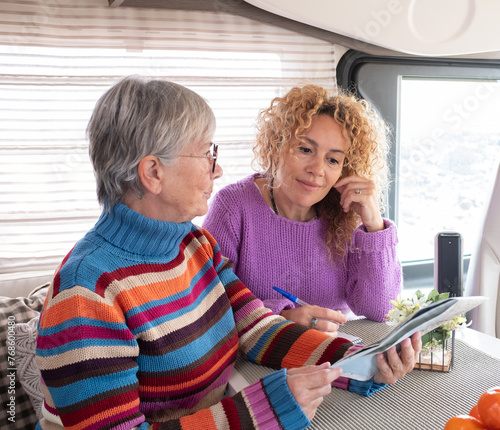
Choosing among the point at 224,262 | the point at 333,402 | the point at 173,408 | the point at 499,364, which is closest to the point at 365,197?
the point at 224,262

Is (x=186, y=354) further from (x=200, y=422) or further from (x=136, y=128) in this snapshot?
(x=136, y=128)

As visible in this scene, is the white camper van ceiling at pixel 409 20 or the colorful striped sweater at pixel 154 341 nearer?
the colorful striped sweater at pixel 154 341

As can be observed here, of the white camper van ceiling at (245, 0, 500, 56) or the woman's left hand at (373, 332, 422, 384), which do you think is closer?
the woman's left hand at (373, 332, 422, 384)

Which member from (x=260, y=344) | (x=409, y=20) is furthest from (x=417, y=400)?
(x=409, y=20)

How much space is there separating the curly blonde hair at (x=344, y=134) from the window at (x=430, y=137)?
0.89 metres

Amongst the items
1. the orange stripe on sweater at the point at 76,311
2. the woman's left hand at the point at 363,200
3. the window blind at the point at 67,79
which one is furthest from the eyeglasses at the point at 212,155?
the window blind at the point at 67,79

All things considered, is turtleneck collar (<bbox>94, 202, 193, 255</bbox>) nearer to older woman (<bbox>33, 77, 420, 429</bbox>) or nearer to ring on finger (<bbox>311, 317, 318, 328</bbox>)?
older woman (<bbox>33, 77, 420, 429</bbox>)

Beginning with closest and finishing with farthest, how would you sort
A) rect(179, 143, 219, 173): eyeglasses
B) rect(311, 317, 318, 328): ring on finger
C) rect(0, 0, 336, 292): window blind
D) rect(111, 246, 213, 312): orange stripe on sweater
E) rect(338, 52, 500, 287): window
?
rect(111, 246, 213, 312): orange stripe on sweater → rect(179, 143, 219, 173): eyeglasses → rect(311, 317, 318, 328): ring on finger → rect(0, 0, 336, 292): window blind → rect(338, 52, 500, 287): window

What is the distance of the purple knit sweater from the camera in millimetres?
1604

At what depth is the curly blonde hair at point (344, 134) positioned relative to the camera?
→ 1592mm

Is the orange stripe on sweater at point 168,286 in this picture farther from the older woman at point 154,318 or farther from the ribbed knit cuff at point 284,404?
the ribbed knit cuff at point 284,404

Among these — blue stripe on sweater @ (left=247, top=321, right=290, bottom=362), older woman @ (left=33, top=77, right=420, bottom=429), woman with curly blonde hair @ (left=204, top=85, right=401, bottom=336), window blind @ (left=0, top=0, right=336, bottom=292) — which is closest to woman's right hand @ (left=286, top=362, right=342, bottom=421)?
older woman @ (left=33, top=77, right=420, bottom=429)

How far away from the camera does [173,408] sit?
1.07 metres

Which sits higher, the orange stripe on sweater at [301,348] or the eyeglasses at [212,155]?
the eyeglasses at [212,155]
